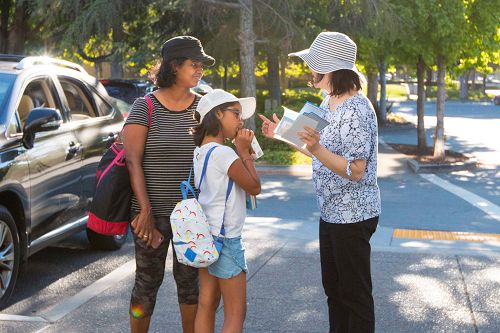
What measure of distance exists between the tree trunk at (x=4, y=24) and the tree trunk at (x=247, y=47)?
1334 cm

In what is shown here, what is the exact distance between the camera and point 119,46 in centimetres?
2445

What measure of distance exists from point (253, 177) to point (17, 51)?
2766cm

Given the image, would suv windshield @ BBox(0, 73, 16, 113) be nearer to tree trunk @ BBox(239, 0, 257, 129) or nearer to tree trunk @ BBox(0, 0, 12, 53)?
tree trunk @ BBox(239, 0, 257, 129)

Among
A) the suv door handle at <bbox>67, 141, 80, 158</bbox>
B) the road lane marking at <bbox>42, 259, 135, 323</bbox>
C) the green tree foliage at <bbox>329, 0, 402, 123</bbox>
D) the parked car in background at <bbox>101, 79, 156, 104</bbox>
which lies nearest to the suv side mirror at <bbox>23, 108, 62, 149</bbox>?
the suv door handle at <bbox>67, 141, 80, 158</bbox>

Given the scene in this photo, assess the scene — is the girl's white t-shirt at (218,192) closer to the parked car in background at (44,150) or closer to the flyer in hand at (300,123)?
the flyer in hand at (300,123)

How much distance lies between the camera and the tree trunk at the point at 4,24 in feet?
98.1

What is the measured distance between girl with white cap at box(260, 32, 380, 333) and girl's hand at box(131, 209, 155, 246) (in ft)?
2.33

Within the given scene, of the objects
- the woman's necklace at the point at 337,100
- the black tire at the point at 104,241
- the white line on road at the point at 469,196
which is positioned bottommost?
the white line on road at the point at 469,196

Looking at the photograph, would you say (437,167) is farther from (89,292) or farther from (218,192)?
(218,192)

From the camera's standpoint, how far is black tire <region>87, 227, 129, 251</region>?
8.10 meters

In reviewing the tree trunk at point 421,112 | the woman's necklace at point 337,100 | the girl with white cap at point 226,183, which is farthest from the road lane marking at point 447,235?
the tree trunk at point 421,112

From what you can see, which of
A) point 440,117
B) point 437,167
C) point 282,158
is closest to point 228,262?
point 282,158

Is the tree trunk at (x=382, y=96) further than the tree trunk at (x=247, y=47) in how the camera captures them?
Yes

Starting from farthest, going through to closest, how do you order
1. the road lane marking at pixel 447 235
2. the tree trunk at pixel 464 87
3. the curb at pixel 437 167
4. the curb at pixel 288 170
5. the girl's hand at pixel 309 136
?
the tree trunk at pixel 464 87, the curb at pixel 437 167, the curb at pixel 288 170, the road lane marking at pixel 447 235, the girl's hand at pixel 309 136
